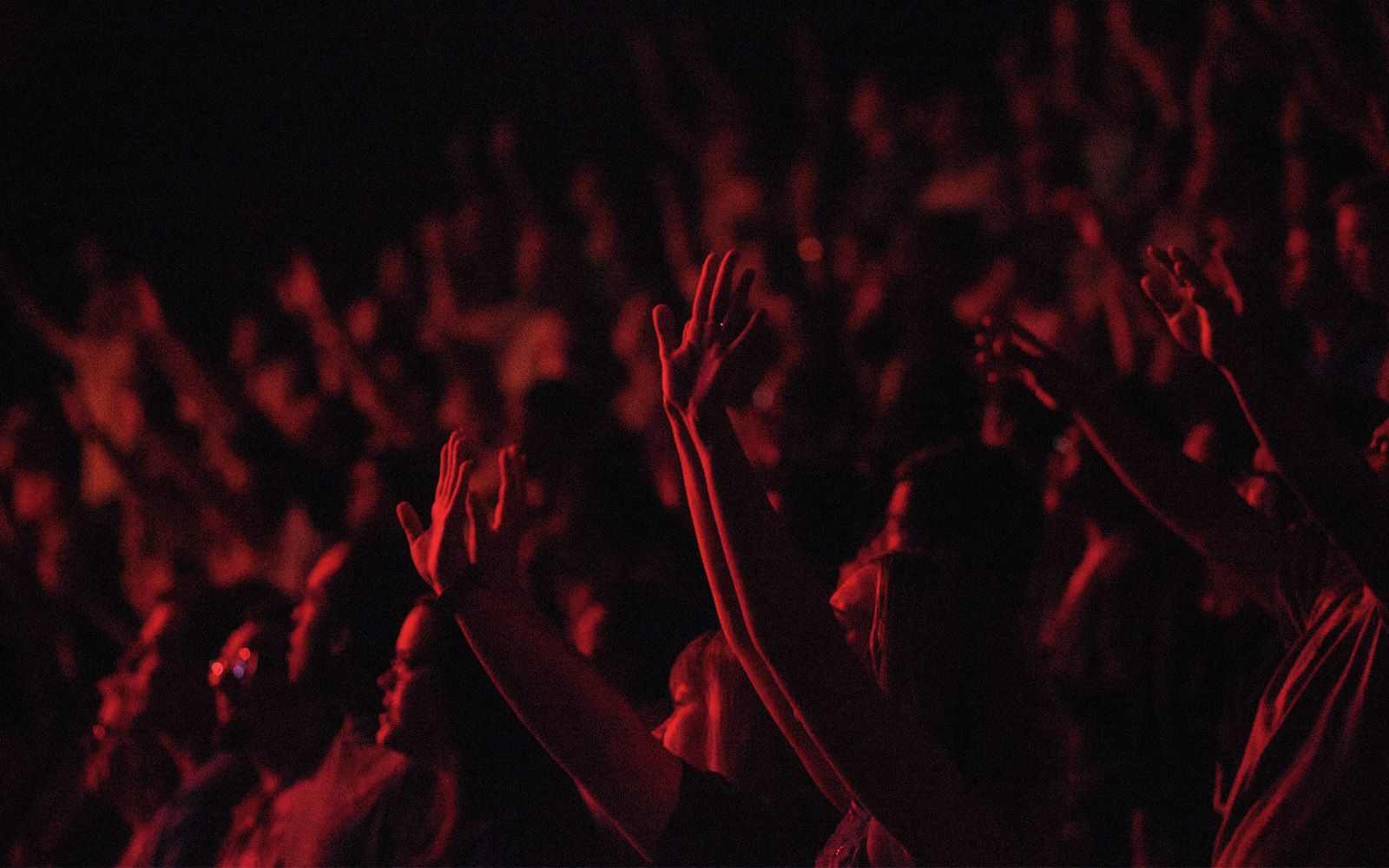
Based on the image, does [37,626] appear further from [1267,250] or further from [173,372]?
[1267,250]

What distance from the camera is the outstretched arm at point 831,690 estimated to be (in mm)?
1383

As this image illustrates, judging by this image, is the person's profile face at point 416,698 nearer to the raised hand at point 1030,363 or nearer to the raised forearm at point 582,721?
the raised forearm at point 582,721

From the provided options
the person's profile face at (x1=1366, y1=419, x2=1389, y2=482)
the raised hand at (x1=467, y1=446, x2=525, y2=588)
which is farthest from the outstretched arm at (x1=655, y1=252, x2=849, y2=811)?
the person's profile face at (x1=1366, y1=419, x2=1389, y2=482)

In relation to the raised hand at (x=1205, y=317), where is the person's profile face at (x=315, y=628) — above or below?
above

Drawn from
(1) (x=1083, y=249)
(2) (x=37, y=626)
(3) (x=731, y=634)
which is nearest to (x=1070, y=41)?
(1) (x=1083, y=249)

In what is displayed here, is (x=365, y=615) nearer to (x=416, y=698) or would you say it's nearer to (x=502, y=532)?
(x=416, y=698)

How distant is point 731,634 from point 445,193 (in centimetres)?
758

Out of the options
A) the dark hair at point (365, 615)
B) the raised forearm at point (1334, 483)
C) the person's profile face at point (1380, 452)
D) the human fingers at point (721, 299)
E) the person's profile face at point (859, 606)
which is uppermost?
the human fingers at point (721, 299)

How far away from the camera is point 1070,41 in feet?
18.2

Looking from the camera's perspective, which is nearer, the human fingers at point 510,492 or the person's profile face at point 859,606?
the person's profile face at point 859,606

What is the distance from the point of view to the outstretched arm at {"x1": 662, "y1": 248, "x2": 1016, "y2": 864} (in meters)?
1.38

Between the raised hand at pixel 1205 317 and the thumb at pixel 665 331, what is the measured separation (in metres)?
0.62

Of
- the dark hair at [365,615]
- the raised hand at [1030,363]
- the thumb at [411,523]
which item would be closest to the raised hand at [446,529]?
the thumb at [411,523]

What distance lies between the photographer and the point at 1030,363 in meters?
2.17
